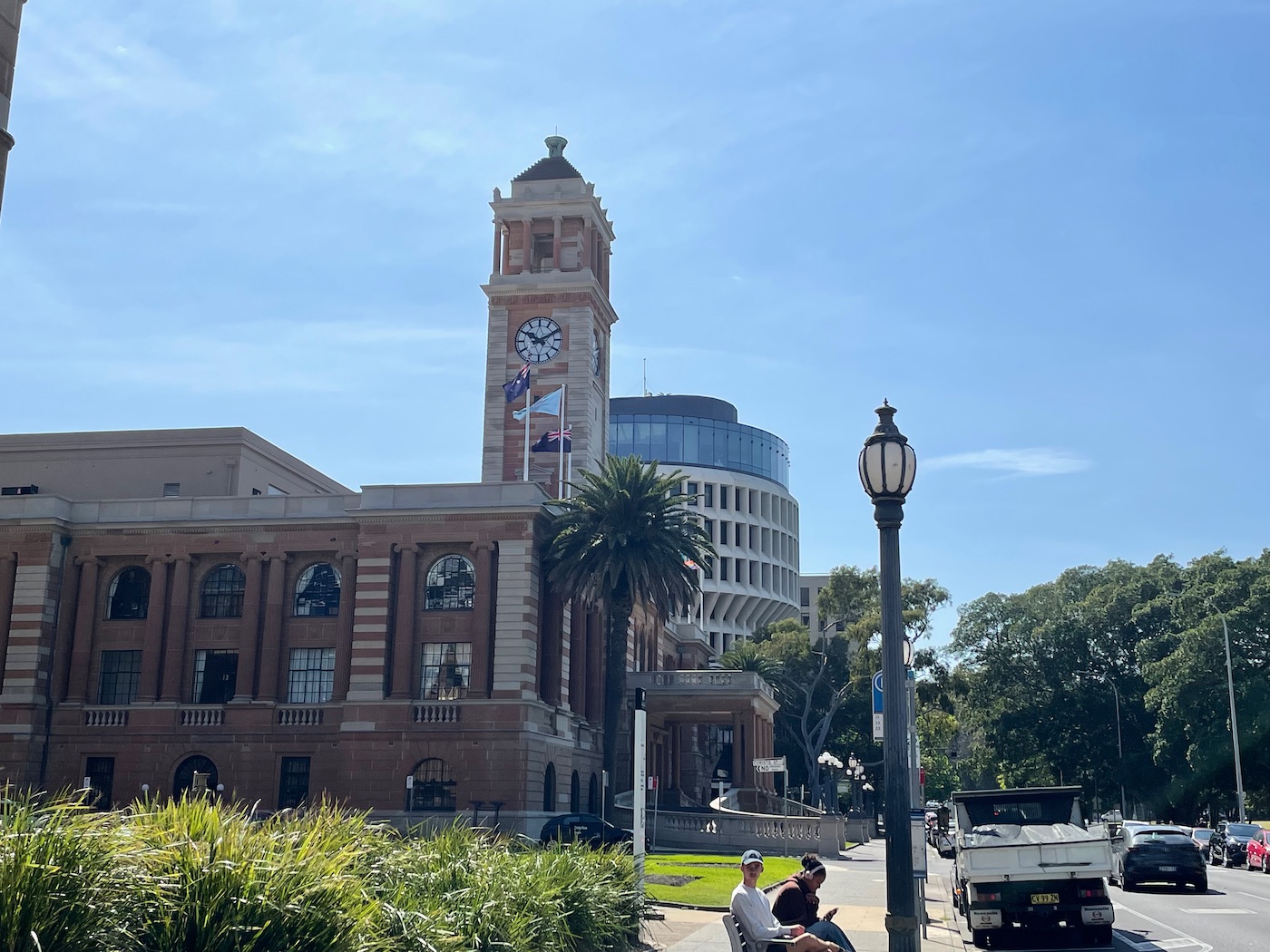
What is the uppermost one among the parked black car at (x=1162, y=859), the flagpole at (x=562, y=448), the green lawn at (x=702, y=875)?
the flagpole at (x=562, y=448)

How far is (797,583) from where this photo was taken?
137 meters

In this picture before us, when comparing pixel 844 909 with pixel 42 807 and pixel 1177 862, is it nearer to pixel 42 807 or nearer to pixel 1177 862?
pixel 1177 862

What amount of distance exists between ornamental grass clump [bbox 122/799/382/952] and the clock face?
58.7 m

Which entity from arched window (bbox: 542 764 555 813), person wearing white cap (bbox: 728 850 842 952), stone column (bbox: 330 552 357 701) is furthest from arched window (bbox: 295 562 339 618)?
person wearing white cap (bbox: 728 850 842 952)

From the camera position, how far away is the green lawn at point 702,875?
26.8 m

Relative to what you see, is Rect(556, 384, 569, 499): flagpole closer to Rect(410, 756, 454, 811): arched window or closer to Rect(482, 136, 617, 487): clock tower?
Rect(482, 136, 617, 487): clock tower

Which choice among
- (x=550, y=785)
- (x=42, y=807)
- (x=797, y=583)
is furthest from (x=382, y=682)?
(x=797, y=583)

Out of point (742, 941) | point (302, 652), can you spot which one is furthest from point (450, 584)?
point (742, 941)

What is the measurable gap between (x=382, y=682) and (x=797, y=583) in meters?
90.4

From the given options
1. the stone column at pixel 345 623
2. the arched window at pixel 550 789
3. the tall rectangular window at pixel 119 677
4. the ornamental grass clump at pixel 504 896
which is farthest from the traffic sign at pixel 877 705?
the tall rectangular window at pixel 119 677

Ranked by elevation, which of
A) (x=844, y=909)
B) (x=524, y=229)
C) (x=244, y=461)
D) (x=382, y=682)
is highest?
(x=524, y=229)

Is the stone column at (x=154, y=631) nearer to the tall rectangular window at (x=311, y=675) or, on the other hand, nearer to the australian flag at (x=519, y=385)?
the tall rectangular window at (x=311, y=675)

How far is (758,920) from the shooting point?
11.2m

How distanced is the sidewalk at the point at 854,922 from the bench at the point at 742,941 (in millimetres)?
6901
